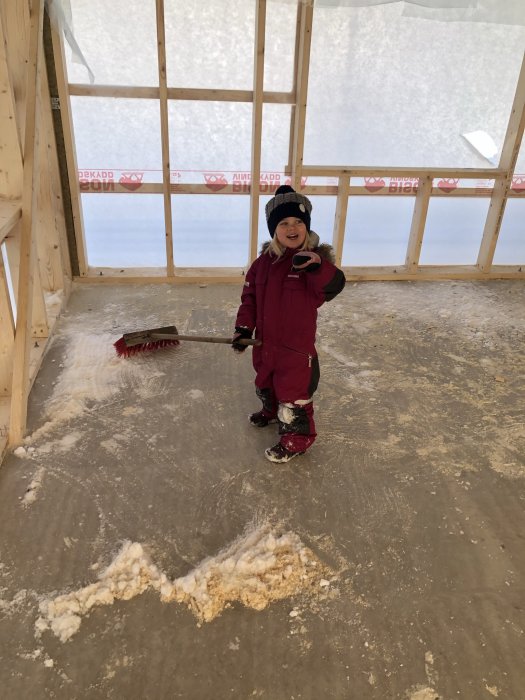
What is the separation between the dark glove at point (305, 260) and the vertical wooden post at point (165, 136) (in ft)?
7.80

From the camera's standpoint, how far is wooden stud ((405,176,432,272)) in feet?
13.9

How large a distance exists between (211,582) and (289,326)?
1.00 m

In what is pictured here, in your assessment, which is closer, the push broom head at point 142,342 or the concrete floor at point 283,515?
the concrete floor at point 283,515

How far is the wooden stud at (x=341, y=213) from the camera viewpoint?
4.14m

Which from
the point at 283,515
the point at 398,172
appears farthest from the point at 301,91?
the point at 283,515

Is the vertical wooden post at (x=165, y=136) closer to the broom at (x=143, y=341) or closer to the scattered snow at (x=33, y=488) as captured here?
the broom at (x=143, y=341)

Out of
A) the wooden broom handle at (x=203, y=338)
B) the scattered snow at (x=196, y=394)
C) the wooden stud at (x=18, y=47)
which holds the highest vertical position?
the wooden stud at (x=18, y=47)

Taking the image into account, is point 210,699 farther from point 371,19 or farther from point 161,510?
point 371,19

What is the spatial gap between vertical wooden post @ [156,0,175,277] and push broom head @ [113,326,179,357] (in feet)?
3.96

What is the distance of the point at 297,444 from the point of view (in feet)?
7.43

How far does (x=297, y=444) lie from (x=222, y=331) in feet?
4.74

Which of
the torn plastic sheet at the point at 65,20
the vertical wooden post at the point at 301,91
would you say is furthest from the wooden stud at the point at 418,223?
the torn plastic sheet at the point at 65,20

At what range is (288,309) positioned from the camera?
2.10 meters

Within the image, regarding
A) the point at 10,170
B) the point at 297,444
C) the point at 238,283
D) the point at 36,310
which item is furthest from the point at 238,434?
the point at 238,283
